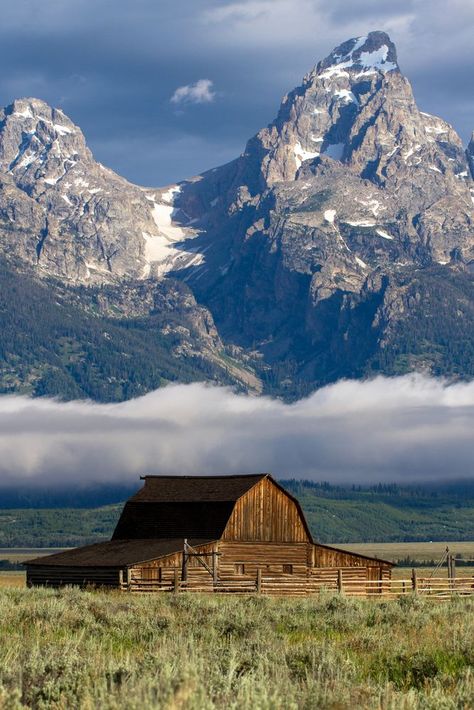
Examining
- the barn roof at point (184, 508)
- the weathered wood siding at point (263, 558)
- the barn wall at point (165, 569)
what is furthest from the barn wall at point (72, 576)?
the barn roof at point (184, 508)

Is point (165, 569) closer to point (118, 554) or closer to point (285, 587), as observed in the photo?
point (118, 554)

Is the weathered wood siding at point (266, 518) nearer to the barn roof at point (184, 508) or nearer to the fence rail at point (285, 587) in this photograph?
the barn roof at point (184, 508)

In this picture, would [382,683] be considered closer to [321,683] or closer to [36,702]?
[321,683]

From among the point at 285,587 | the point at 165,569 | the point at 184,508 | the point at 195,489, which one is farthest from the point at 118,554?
the point at 285,587

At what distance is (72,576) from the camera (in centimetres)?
6919

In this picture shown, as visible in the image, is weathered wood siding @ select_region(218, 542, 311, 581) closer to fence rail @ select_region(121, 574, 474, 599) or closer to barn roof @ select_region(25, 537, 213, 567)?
barn roof @ select_region(25, 537, 213, 567)

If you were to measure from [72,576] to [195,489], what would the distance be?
Result: 38.1ft

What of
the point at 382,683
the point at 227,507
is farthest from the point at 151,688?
the point at 227,507

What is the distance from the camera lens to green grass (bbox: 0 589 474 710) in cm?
1366

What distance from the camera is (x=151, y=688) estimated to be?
42.4ft

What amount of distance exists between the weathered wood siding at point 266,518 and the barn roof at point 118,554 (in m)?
2.88

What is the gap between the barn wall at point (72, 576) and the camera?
214 feet

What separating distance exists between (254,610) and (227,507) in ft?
135

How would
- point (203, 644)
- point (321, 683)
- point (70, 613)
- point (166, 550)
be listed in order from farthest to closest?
point (166, 550) → point (70, 613) → point (203, 644) → point (321, 683)
